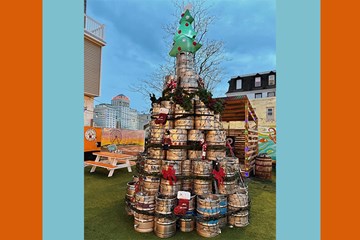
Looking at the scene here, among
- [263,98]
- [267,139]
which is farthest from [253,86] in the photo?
[267,139]

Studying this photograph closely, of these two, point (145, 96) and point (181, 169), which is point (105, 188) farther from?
point (145, 96)

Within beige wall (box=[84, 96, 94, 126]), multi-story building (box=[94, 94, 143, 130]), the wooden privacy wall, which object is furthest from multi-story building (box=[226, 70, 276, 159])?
beige wall (box=[84, 96, 94, 126])

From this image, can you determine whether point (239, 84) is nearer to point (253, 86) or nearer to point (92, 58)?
point (253, 86)

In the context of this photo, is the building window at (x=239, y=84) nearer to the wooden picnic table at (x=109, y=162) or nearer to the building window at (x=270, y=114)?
the building window at (x=270, y=114)

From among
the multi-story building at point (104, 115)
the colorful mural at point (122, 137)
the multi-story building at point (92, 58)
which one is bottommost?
the colorful mural at point (122, 137)

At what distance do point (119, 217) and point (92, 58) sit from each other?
7.56ft

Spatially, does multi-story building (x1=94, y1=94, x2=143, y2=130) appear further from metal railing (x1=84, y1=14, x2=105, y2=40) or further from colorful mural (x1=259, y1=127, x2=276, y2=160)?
colorful mural (x1=259, y1=127, x2=276, y2=160)

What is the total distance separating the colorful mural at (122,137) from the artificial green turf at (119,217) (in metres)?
1.29

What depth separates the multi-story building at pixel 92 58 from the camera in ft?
8.48

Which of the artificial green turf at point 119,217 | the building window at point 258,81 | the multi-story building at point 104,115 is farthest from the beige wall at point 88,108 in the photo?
the building window at point 258,81

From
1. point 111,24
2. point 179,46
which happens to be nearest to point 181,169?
point 179,46

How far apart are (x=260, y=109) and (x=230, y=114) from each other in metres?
2.86

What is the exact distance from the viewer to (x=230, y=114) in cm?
616

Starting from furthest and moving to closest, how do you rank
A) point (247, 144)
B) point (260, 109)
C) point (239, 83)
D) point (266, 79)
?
point (239, 83) < point (266, 79) < point (260, 109) < point (247, 144)
